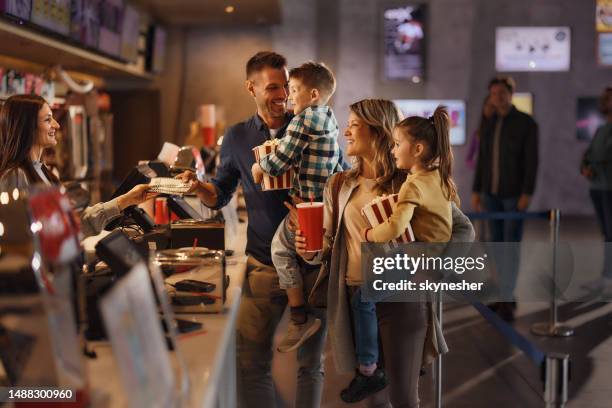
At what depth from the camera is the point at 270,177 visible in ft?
10.4

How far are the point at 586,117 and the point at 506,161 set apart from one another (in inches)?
275

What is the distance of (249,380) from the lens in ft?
10.8

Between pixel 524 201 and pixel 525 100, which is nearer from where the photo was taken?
pixel 524 201

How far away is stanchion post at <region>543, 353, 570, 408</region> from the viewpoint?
1.94 meters

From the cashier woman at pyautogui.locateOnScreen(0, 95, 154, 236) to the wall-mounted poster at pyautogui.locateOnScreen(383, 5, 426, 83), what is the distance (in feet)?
32.7

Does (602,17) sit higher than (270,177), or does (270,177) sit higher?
(602,17)

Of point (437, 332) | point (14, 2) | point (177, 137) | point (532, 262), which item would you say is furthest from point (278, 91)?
point (177, 137)

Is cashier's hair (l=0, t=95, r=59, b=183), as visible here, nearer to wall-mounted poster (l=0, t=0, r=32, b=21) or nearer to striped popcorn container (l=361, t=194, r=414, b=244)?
striped popcorn container (l=361, t=194, r=414, b=244)

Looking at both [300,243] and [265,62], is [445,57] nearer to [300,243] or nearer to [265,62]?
[265,62]

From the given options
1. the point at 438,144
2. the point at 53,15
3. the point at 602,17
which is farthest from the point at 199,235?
the point at 602,17

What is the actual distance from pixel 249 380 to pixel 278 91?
4.20 feet

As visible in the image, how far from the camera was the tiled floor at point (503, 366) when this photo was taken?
424 centimetres

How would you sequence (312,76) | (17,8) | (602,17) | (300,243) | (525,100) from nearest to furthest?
(300,243) → (312,76) → (17,8) → (602,17) → (525,100)

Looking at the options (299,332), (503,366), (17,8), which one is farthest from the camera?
(17,8)
